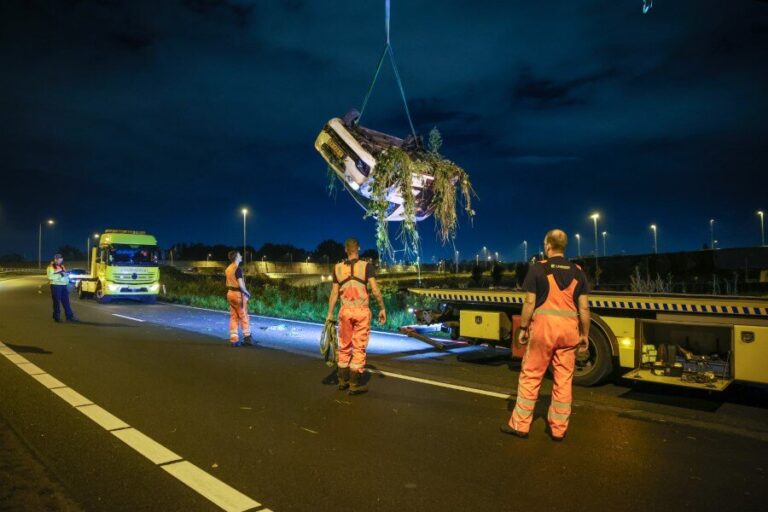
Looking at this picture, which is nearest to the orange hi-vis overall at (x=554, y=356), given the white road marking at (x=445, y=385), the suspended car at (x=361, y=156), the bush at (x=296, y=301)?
the white road marking at (x=445, y=385)

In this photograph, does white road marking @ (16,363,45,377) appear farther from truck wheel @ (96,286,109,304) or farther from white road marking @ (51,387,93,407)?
truck wheel @ (96,286,109,304)

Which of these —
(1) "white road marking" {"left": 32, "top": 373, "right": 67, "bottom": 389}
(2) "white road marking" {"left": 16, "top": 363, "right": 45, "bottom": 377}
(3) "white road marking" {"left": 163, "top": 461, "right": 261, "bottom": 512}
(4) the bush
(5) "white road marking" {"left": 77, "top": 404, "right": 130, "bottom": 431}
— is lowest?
(3) "white road marking" {"left": 163, "top": 461, "right": 261, "bottom": 512}

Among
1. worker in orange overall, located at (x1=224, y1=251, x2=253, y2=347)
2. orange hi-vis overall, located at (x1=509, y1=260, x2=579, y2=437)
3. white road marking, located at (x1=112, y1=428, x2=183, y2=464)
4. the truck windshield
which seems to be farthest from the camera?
the truck windshield

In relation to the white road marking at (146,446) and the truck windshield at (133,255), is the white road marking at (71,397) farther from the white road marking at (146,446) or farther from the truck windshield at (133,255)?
the truck windshield at (133,255)

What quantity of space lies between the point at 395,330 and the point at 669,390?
22.8 ft

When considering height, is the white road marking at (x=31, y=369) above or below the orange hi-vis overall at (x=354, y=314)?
below

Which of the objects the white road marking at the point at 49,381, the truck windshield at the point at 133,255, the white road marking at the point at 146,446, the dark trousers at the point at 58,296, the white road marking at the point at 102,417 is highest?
the truck windshield at the point at 133,255

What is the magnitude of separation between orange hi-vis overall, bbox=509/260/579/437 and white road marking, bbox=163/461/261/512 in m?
2.59

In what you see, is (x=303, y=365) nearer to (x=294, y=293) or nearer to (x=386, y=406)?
(x=386, y=406)

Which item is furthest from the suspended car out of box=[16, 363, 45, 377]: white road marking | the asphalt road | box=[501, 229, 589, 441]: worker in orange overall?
box=[16, 363, 45, 377]: white road marking

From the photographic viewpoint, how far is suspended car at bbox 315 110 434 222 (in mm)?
9117

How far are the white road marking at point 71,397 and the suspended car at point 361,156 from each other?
513 cm

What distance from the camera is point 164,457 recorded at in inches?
180

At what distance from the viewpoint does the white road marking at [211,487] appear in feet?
12.1
